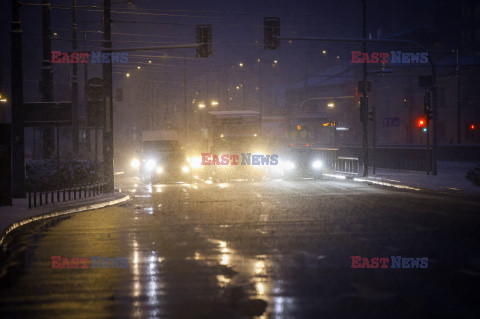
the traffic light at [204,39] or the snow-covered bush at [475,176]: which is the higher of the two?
the traffic light at [204,39]

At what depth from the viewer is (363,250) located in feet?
34.0

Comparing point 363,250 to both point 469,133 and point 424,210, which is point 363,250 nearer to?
point 424,210

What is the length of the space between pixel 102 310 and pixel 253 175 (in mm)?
27668

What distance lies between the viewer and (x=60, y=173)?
2481 cm

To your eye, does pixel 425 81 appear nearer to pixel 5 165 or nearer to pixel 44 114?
pixel 44 114

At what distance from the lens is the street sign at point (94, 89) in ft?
82.1

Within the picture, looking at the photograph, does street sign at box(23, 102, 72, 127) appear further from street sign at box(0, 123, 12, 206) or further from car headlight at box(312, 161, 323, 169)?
car headlight at box(312, 161, 323, 169)

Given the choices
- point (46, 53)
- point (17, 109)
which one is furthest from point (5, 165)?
point (46, 53)

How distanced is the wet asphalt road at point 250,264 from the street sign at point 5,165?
3.27m

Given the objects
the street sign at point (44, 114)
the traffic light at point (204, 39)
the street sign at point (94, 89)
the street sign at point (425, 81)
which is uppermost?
the traffic light at point (204, 39)

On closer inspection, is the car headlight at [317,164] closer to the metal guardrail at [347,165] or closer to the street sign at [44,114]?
the metal guardrail at [347,165]

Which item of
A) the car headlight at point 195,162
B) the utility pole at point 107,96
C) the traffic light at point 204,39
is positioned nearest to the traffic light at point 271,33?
the traffic light at point 204,39

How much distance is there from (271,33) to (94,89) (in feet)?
27.7

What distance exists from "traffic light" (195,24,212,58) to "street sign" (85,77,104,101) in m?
4.71
